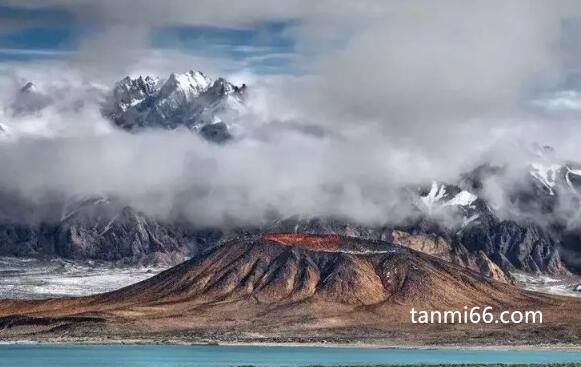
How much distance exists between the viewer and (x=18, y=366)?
636 ft

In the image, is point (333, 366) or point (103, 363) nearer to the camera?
point (333, 366)

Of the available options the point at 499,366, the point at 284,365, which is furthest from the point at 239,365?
the point at 499,366

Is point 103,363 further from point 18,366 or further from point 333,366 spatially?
point 333,366

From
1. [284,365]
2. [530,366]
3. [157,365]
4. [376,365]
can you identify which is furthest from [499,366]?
[157,365]

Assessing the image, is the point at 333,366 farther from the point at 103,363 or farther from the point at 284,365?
the point at 103,363

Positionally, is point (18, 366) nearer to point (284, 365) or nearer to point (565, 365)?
point (284, 365)

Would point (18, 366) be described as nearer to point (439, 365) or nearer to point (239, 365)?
point (239, 365)

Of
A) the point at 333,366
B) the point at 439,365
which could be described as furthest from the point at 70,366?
the point at 439,365

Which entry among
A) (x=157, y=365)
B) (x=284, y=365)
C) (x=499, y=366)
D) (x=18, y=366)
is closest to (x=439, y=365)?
(x=499, y=366)

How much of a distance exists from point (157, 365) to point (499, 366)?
145ft

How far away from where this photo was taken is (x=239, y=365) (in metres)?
196

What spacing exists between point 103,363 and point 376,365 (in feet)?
119

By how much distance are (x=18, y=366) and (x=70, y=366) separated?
6619 millimetres

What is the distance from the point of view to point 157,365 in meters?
196
